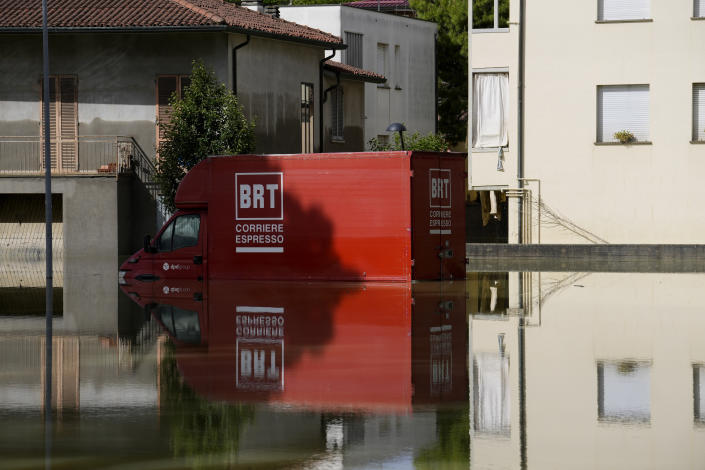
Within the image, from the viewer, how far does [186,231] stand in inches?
1004

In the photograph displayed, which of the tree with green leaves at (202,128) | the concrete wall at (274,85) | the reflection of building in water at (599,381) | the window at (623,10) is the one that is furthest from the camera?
the concrete wall at (274,85)

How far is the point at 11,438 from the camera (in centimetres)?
893

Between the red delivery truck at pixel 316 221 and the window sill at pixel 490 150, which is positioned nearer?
the red delivery truck at pixel 316 221

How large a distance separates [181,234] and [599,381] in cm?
1523

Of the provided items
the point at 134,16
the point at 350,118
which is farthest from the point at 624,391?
the point at 350,118

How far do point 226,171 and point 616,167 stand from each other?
37.7ft

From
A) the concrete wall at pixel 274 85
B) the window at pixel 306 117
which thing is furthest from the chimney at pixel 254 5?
the window at pixel 306 117

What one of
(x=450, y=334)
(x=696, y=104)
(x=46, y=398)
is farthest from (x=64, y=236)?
(x=46, y=398)

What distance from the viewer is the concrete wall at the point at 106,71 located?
35.9 meters

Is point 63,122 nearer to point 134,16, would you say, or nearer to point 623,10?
point 134,16

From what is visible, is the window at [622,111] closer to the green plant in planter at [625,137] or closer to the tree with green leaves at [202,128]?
the green plant in planter at [625,137]

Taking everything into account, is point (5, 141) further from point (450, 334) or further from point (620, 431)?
point (620, 431)

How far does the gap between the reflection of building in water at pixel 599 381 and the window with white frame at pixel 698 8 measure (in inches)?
527

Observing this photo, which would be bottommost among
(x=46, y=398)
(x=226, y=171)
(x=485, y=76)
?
(x=46, y=398)
